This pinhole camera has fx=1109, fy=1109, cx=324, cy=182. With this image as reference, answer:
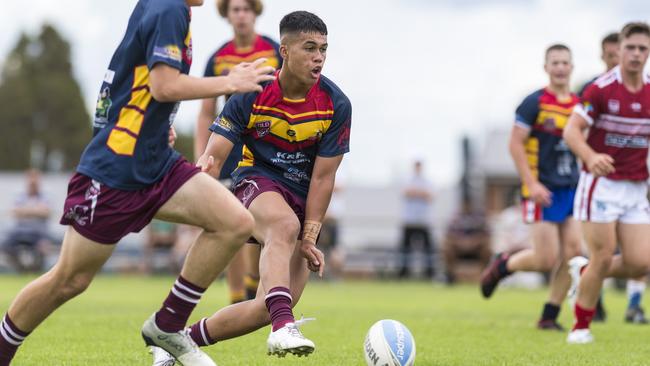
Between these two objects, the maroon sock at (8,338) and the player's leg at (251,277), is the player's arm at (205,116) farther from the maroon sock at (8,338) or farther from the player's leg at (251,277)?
the maroon sock at (8,338)

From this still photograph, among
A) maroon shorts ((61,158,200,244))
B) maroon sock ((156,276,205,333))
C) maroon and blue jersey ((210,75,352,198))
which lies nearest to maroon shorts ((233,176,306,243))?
maroon and blue jersey ((210,75,352,198))

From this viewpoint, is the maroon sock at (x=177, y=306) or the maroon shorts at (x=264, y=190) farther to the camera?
the maroon shorts at (x=264, y=190)

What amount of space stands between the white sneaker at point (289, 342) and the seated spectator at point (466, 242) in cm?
1946

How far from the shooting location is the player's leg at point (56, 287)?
575 centimetres

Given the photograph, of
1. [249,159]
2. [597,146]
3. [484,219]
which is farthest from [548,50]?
[484,219]

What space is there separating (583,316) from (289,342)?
3991 mm

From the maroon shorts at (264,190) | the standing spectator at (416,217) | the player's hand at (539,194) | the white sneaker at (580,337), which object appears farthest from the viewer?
the standing spectator at (416,217)

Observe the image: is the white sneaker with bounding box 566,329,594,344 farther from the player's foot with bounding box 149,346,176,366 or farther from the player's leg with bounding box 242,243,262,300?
the player's foot with bounding box 149,346,176,366

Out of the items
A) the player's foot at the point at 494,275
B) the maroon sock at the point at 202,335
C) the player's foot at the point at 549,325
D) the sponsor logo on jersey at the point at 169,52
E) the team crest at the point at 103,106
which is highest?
the sponsor logo on jersey at the point at 169,52

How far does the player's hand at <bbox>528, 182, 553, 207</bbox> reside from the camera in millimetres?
10609

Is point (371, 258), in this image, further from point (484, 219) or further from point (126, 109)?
point (126, 109)

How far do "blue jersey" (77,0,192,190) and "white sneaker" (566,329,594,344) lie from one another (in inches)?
184

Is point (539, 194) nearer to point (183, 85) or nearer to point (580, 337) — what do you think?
point (580, 337)

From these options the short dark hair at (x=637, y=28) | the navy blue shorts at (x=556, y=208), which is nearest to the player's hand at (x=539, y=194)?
the navy blue shorts at (x=556, y=208)
